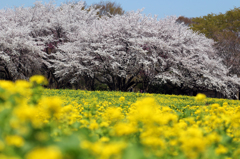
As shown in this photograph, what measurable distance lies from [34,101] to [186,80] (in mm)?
17438

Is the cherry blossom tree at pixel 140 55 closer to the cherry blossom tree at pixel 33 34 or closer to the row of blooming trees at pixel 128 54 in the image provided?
the row of blooming trees at pixel 128 54

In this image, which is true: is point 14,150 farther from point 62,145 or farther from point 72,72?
point 72,72

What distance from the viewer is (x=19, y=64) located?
19.0 m

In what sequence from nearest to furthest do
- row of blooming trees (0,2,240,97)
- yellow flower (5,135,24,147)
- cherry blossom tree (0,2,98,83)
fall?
1. yellow flower (5,135,24,147)
2. row of blooming trees (0,2,240,97)
3. cherry blossom tree (0,2,98,83)

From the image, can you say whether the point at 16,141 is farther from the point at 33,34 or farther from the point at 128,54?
the point at 33,34

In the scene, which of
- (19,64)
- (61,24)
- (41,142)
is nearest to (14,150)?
(41,142)

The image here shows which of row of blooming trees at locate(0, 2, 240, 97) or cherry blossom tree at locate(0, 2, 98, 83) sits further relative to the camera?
cherry blossom tree at locate(0, 2, 98, 83)

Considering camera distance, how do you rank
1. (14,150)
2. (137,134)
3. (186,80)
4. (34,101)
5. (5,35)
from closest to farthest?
1. (14,150)
2. (34,101)
3. (137,134)
4. (5,35)
5. (186,80)

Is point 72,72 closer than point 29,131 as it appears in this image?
No

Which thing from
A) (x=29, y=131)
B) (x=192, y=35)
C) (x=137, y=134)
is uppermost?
(x=192, y=35)

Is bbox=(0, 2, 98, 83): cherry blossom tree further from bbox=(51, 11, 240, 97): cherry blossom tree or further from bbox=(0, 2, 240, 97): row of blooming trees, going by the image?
bbox=(51, 11, 240, 97): cherry blossom tree

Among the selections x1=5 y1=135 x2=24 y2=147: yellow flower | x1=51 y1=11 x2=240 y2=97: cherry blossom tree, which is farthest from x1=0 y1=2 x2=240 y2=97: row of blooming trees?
x1=5 y1=135 x2=24 y2=147: yellow flower

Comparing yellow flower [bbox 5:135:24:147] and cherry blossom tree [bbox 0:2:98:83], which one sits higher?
cherry blossom tree [bbox 0:2:98:83]

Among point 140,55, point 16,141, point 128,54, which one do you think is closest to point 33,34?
point 128,54
